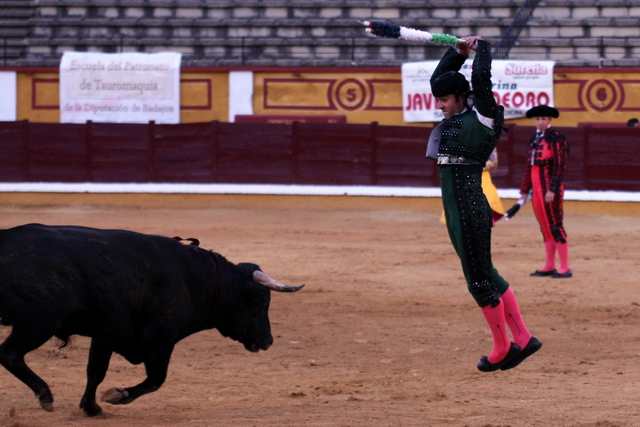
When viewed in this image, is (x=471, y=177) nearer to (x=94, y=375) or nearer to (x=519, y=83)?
(x=94, y=375)

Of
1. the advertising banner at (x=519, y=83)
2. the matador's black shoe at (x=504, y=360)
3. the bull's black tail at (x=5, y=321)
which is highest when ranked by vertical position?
the advertising banner at (x=519, y=83)

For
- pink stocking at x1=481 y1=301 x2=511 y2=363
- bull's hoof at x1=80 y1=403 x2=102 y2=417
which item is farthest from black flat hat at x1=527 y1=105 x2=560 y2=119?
bull's hoof at x1=80 y1=403 x2=102 y2=417

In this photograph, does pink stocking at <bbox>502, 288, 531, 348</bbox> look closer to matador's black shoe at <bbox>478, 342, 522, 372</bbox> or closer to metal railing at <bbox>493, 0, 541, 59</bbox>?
matador's black shoe at <bbox>478, 342, 522, 372</bbox>

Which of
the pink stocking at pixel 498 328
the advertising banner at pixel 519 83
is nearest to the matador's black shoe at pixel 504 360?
the pink stocking at pixel 498 328

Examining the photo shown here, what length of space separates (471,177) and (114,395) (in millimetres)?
1830

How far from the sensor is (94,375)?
14.1 feet

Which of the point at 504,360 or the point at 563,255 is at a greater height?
the point at 504,360

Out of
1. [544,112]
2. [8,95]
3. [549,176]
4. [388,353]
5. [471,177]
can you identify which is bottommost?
[388,353]

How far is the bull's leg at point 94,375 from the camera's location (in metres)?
4.28

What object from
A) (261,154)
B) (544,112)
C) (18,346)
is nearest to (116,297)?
(18,346)

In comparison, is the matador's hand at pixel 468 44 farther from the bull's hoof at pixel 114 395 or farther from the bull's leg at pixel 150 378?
the bull's hoof at pixel 114 395

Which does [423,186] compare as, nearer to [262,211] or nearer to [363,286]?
[262,211]

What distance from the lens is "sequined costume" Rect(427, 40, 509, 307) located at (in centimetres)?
391

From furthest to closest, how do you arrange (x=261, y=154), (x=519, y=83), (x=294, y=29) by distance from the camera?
(x=294, y=29), (x=261, y=154), (x=519, y=83)
